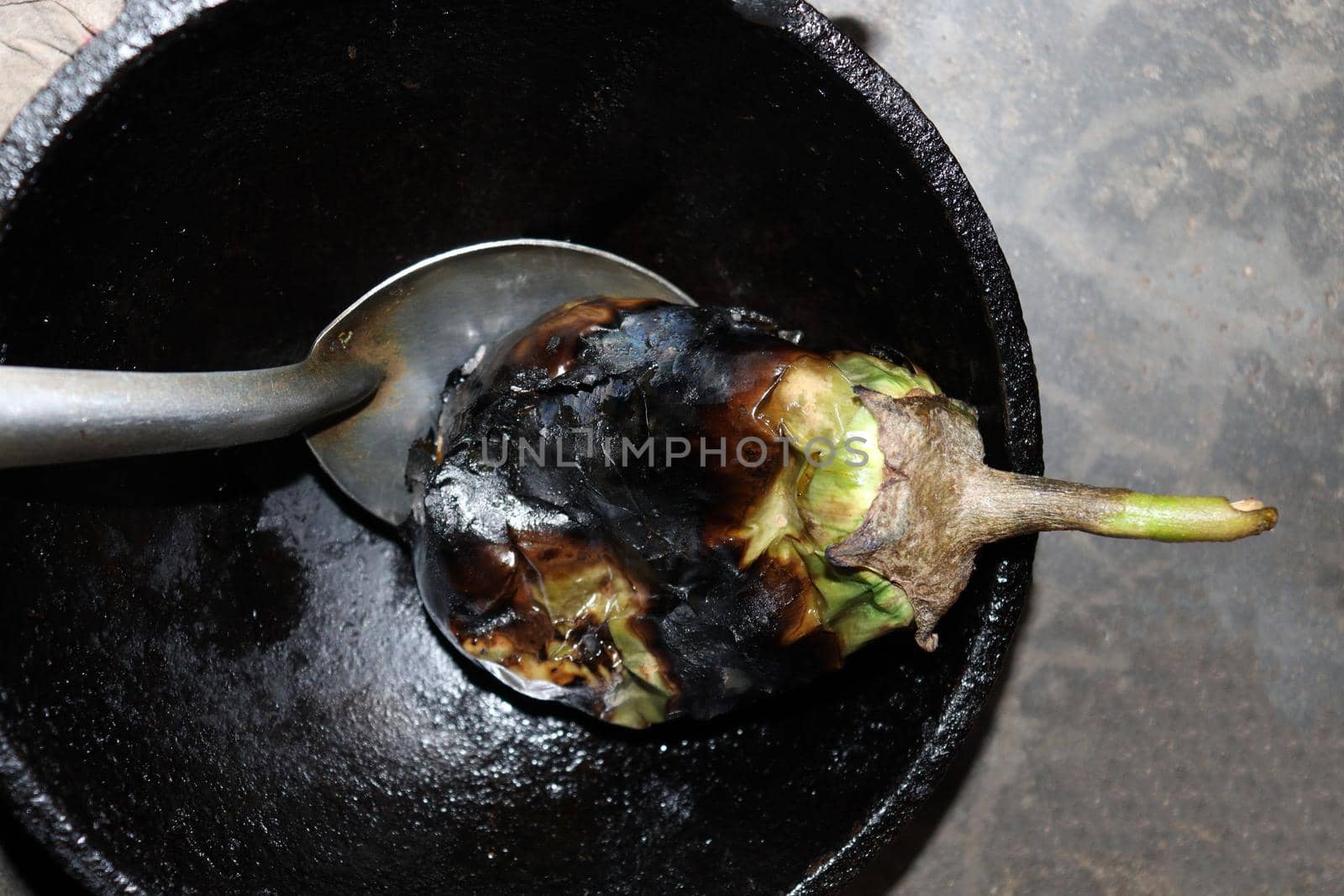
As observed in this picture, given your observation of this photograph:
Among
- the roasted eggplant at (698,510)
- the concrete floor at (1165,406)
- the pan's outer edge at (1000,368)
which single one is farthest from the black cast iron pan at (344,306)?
the concrete floor at (1165,406)

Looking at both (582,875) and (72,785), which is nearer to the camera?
(72,785)

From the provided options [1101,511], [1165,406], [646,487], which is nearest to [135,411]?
[646,487]

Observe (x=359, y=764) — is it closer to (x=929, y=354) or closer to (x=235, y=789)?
(x=235, y=789)

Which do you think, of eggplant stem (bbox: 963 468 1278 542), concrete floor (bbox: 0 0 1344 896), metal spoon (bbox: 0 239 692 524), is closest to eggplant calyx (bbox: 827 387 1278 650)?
eggplant stem (bbox: 963 468 1278 542)

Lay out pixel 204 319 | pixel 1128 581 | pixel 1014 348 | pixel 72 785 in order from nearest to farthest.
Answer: pixel 72 785 → pixel 1014 348 → pixel 204 319 → pixel 1128 581

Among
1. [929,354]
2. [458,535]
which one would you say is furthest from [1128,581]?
[458,535]

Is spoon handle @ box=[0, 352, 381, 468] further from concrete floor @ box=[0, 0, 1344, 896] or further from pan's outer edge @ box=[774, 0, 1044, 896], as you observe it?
concrete floor @ box=[0, 0, 1344, 896]
